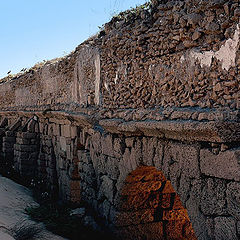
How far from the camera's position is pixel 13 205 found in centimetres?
691

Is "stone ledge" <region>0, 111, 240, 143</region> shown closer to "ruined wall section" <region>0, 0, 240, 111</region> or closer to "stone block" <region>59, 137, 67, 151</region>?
"ruined wall section" <region>0, 0, 240, 111</region>

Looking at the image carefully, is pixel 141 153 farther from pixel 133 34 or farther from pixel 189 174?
pixel 133 34

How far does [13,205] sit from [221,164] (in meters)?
4.82

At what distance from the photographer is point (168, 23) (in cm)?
422

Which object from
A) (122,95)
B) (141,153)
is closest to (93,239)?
(141,153)

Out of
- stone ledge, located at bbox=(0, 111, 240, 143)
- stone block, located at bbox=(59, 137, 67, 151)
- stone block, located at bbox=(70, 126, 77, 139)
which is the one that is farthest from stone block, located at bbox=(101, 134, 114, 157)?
stone block, located at bbox=(59, 137, 67, 151)

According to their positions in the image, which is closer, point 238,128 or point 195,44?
point 238,128

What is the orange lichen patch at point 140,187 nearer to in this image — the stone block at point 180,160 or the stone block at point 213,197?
the stone block at point 180,160

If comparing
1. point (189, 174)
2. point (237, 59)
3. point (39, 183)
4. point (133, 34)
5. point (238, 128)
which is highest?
point (133, 34)

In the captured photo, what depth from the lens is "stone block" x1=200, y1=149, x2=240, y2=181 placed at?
10.1 feet

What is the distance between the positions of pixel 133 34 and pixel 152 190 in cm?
226

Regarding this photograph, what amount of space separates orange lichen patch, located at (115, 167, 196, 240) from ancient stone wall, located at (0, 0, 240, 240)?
2cm

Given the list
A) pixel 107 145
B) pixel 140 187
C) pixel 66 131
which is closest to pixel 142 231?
pixel 140 187

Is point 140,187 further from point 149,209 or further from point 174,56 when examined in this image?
point 174,56
